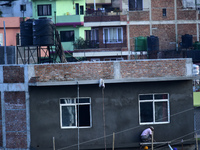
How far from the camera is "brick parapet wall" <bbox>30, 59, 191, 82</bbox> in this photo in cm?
2242

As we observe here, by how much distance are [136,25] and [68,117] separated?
22.2 metres

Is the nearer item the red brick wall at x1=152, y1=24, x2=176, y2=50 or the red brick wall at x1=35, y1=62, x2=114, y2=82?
the red brick wall at x1=35, y1=62, x2=114, y2=82

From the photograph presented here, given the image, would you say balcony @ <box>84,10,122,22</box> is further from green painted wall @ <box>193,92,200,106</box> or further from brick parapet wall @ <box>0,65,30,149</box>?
brick parapet wall @ <box>0,65,30,149</box>

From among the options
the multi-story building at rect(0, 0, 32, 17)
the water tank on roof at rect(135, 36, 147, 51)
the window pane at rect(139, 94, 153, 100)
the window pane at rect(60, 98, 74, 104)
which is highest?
the multi-story building at rect(0, 0, 32, 17)

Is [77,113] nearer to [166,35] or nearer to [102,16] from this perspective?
[102,16]

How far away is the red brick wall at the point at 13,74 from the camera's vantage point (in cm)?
2256

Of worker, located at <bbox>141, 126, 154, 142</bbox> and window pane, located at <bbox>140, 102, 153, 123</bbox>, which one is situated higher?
window pane, located at <bbox>140, 102, 153, 123</bbox>

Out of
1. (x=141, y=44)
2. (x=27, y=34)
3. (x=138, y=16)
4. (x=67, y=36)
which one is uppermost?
(x=138, y=16)

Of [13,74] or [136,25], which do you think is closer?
[13,74]

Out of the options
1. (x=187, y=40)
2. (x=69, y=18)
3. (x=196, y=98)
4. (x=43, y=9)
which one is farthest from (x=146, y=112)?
(x=43, y=9)

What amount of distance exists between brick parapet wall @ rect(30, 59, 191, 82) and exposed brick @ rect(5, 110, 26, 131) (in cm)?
180

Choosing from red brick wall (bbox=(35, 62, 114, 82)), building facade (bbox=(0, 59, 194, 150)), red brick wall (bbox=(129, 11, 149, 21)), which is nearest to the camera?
red brick wall (bbox=(35, 62, 114, 82))

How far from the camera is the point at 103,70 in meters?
22.5

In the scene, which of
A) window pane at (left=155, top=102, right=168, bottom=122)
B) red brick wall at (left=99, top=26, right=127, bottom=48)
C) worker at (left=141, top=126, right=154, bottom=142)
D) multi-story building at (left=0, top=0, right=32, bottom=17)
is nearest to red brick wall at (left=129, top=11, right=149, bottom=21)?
red brick wall at (left=99, top=26, right=127, bottom=48)
